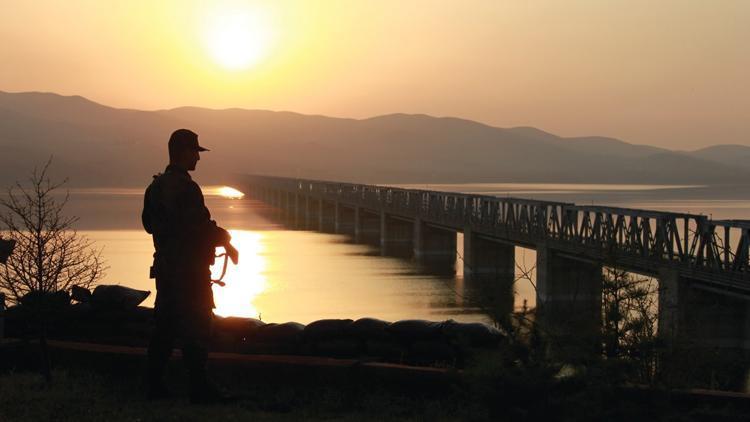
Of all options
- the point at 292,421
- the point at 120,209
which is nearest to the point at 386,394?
the point at 292,421

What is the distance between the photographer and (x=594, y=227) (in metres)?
31.8

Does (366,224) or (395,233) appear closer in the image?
(395,233)

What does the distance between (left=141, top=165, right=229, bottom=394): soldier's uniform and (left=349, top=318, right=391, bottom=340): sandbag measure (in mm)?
1992

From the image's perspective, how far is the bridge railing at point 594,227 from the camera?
24078 millimetres

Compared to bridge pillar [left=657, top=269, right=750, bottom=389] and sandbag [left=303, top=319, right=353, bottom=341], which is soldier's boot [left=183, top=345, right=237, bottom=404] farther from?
bridge pillar [left=657, top=269, right=750, bottom=389]

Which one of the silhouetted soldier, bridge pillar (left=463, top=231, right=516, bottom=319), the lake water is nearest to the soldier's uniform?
the silhouetted soldier

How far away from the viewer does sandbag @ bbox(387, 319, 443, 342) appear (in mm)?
11141

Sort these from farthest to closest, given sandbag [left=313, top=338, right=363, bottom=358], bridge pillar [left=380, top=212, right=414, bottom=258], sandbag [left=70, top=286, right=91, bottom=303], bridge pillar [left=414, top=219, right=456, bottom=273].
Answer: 1. bridge pillar [left=380, top=212, right=414, bottom=258]
2. bridge pillar [left=414, top=219, right=456, bottom=273]
3. sandbag [left=70, top=286, right=91, bottom=303]
4. sandbag [left=313, top=338, right=363, bottom=358]

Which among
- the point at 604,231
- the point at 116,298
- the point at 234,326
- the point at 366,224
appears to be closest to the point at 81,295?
the point at 116,298

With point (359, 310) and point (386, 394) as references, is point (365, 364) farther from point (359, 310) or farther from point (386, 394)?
point (359, 310)

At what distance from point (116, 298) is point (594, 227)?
857 inches

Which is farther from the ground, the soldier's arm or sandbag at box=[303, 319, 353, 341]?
the soldier's arm

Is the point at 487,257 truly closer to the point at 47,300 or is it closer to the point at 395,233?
the point at 395,233

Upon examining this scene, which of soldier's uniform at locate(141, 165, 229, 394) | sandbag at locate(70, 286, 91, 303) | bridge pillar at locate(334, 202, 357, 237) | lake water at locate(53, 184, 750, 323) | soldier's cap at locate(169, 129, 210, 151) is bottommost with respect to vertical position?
lake water at locate(53, 184, 750, 323)
